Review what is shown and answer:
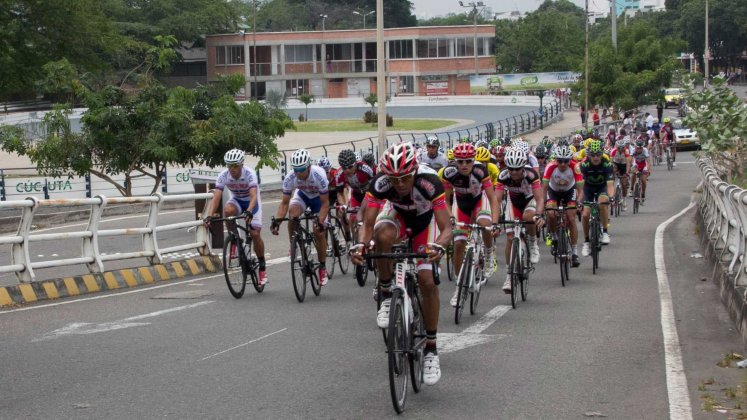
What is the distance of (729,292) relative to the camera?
13.2m

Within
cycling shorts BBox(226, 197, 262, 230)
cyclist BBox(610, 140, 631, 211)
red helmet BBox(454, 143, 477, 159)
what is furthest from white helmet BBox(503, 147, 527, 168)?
cyclist BBox(610, 140, 631, 211)

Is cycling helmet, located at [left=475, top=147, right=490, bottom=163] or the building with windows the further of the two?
the building with windows

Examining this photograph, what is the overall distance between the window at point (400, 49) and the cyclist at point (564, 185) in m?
95.5

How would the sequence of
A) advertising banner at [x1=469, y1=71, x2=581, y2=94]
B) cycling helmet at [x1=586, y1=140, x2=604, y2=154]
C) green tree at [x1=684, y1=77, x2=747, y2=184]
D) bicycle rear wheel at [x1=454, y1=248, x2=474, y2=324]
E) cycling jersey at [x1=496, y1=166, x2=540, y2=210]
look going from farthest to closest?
1. advertising banner at [x1=469, y1=71, x2=581, y2=94]
2. green tree at [x1=684, y1=77, x2=747, y2=184]
3. cycling helmet at [x1=586, y1=140, x2=604, y2=154]
4. cycling jersey at [x1=496, y1=166, x2=540, y2=210]
5. bicycle rear wheel at [x1=454, y1=248, x2=474, y2=324]

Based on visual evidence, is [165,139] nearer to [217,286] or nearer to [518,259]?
[217,286]

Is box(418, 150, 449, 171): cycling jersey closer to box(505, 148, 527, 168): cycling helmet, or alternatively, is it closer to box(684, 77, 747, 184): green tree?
box(505, 148, 527, 168): cycling helmet

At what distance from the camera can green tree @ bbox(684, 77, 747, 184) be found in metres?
25.8

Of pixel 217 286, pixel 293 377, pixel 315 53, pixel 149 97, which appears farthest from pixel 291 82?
pixel 293 377

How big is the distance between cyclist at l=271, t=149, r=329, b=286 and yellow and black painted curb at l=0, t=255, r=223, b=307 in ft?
9.76

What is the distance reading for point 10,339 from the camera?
1170cm

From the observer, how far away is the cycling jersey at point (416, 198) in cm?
898

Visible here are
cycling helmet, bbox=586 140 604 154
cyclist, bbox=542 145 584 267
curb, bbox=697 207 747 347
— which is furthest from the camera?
cycling helmet, bbox=586 140 604 154

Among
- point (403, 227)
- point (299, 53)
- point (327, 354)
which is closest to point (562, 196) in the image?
point (327, 354)

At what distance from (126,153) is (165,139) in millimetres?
1323
